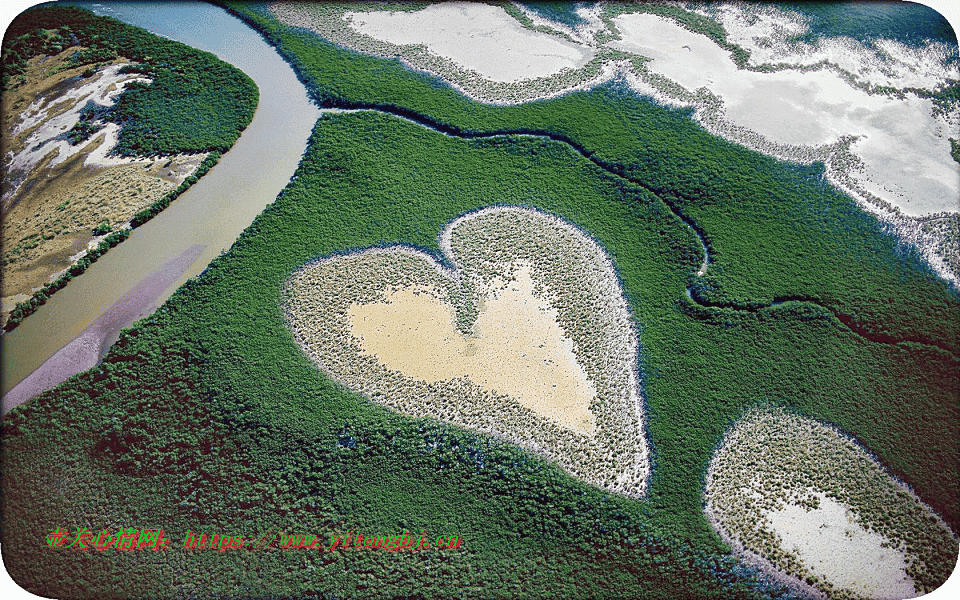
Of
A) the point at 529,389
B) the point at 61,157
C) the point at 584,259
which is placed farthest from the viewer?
the point at 61,157

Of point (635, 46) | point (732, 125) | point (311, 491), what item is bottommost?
point (311, 491)

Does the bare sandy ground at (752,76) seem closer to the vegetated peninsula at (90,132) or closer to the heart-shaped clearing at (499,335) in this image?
the vegetated peninsula at (90,132)

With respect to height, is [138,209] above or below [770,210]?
below

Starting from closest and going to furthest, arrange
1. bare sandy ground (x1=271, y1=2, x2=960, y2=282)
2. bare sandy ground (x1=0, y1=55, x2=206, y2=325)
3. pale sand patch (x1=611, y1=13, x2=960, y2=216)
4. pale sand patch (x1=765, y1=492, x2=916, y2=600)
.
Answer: pale sand patch (x1=765, y1=492, x2=916, y2=600), bare sandy ground (x1=0, y1=55, x2=206, y2=325), pale sand patch (x1=611, y1=13, x2=960, y2=216), bare sandy ground (x1=271, y1=2, x2=960, y2=282)

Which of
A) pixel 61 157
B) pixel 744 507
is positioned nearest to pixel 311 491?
pixel 744 507

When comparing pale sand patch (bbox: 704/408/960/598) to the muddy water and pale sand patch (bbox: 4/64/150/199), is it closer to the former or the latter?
the muddy water

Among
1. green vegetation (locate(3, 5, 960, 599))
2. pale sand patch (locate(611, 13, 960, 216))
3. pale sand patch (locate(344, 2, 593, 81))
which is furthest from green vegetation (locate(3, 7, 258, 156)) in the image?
pale sand patch (locate(611, 13, 960, 216))

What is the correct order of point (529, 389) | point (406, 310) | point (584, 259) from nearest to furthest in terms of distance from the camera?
1. point (529, 389)
2. point (406, 310)
3. point (584, 259)

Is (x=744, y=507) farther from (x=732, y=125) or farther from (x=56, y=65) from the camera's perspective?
(x=56, y=65)
